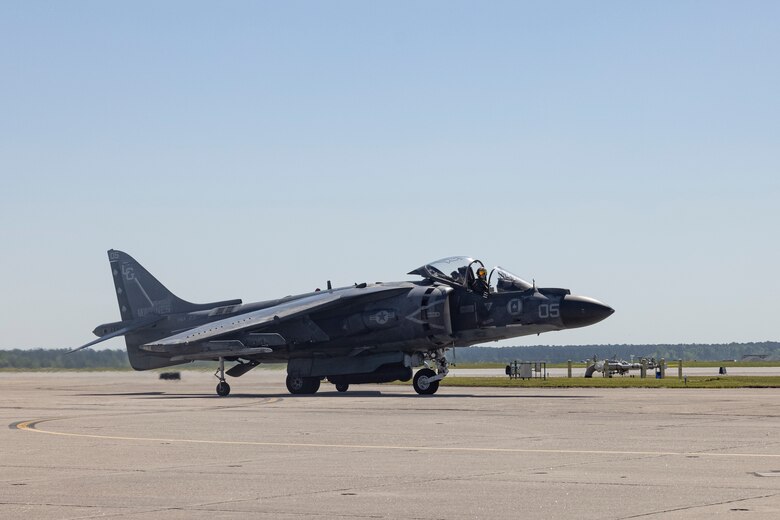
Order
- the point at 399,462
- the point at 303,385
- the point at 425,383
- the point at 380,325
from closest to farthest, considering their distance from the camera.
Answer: the point at 399,462, the point at 425,383, the point at 380,325, the point at 303,385

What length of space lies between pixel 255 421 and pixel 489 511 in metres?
12.9

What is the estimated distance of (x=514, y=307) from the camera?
33.9 meters

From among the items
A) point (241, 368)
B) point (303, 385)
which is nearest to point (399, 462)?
point (303, 385)

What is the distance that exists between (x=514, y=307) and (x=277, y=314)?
8.28 metres

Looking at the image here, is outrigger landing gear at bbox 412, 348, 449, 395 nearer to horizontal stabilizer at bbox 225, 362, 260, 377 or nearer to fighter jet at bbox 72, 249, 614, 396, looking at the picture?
fighter jet at bbox 72, 249, 614, 396

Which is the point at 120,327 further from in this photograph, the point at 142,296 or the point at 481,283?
A: the point at 481,283

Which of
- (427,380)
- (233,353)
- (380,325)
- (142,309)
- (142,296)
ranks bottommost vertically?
(427,380)

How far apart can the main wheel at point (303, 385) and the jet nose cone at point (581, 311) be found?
9.42 meters

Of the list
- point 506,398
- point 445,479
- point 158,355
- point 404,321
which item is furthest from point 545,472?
point 158,355

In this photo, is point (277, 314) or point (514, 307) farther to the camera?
point (277, 314)

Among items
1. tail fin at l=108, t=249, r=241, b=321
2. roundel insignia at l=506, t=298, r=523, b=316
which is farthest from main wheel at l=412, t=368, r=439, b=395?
tail fin at l=108, t=249, r=241, b=321

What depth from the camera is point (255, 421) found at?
2253 cm

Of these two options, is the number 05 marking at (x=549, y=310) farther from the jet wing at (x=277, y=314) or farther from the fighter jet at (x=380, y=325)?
the jet wing at (x=277, y=314)

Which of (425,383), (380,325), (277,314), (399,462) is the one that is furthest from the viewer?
(277,314)
